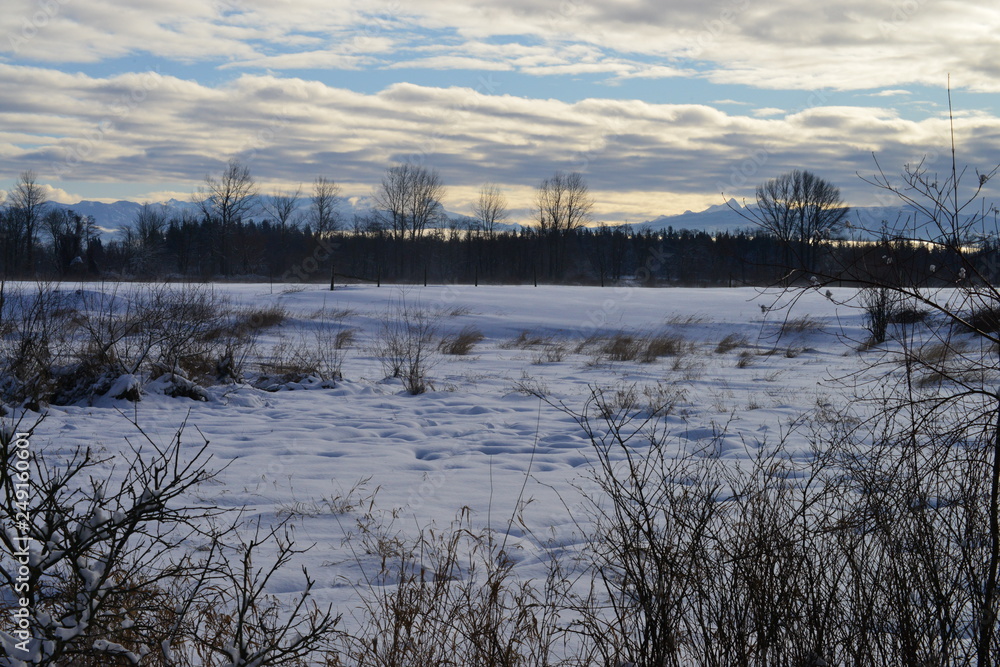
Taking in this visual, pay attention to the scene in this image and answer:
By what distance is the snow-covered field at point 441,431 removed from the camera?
4.93 meters

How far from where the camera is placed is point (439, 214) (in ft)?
197

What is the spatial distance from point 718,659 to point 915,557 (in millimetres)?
820

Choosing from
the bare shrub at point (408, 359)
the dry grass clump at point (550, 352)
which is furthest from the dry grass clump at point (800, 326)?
the bare shrub at point (408, 359)

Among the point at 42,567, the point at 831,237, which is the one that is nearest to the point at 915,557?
the point at 831,237

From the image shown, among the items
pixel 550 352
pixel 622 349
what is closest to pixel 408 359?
pixel 550 352

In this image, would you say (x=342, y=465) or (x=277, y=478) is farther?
(x=342, y=465)

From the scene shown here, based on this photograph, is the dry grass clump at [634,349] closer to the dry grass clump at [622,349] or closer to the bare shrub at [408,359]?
the dry grass clump at [622,349]

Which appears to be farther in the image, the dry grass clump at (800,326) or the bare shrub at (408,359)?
the dry grass clump at (800,326)

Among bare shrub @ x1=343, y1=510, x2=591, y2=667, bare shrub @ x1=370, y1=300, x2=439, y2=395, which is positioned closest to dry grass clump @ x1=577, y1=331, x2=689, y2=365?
bare shrub @ x1=370, y1=300, x2=439, y2=395

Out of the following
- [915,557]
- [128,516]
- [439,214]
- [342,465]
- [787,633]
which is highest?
[439,214]

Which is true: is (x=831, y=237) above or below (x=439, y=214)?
below

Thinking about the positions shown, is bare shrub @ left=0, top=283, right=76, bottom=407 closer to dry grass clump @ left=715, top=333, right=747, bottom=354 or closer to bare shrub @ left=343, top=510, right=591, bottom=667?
bare shrub @ left=343, top=510, right=591, bottom=667

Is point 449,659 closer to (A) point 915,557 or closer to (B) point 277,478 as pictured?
(A) point 915,557

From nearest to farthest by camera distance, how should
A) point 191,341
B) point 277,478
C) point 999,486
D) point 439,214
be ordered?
point 999,486 < point 277,478 < point 191,341 < point 439,214
